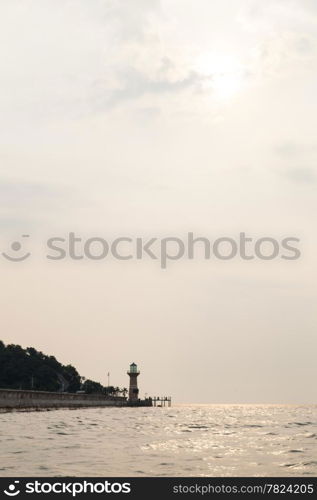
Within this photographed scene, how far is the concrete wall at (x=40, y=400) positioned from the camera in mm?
93931

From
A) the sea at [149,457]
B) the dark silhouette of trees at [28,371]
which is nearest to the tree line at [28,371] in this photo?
the dark silhouette of trees at [28,371]

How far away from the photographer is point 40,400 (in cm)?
11462

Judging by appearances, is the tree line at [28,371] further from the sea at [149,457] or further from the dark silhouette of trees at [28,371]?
the sea at [149,457]

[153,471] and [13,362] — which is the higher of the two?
[13,362]

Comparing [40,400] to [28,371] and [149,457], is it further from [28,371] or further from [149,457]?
[149,457]

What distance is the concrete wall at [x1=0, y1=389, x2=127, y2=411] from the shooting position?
93.9m

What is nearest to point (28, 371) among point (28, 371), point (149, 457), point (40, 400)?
point (28, 371)

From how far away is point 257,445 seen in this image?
41969 millimetres

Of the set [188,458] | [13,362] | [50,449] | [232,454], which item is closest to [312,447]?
[232,454]

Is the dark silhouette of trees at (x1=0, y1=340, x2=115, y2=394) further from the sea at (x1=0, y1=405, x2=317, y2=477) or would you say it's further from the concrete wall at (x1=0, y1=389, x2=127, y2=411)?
the sea at (x1=0, y1=405, x2=317, y2=477)

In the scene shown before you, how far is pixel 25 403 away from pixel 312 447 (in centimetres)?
6817
